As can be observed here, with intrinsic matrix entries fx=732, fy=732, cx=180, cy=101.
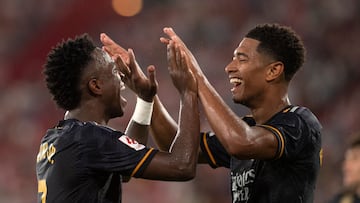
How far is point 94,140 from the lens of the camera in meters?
3.22

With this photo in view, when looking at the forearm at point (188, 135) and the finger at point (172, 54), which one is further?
the finger at point (172, 54)

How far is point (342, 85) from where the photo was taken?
9.18 m

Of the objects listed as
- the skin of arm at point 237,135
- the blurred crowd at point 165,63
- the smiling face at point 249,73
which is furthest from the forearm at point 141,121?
the blurred crowd at point 165,63

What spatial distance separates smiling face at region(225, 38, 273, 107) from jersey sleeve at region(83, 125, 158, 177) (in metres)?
0.68

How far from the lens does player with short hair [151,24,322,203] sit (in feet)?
10.9

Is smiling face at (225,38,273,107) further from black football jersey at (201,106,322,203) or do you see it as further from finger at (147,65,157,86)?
finger at (147,65,157,86)

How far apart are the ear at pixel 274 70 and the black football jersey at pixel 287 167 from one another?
173 mm

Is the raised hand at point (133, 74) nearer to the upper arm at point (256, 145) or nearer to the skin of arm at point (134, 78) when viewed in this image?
the skin of arm at point (134, 78)

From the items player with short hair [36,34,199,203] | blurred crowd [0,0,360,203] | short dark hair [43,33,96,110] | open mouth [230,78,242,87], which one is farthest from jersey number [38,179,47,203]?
blurred crowd [0,0,360,203]

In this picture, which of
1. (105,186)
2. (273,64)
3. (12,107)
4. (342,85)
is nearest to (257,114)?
(273,64)

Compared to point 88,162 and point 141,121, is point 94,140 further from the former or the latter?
point 141,121

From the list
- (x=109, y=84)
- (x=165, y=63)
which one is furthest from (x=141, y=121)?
(x=165, y=63)

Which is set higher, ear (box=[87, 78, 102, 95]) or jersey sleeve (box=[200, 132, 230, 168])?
ear (box=[87, 78, 102, 95])

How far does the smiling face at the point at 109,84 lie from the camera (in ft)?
11.3
